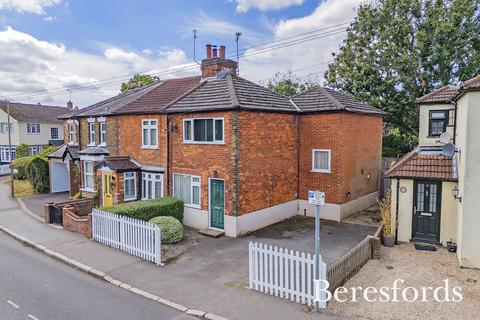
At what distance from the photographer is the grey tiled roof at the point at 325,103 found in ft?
54.2

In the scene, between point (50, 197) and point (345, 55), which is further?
point (345, 55)

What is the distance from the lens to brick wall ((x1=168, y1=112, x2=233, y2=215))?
47.3 ft

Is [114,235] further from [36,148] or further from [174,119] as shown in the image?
[36,148]

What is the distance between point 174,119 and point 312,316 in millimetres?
11092

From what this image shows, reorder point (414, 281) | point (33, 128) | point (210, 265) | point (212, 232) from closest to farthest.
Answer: point (414, 281)
point (210, 265)
point (212, 232)
point (33, 128)

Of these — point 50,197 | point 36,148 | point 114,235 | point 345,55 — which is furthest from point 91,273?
point 36,148

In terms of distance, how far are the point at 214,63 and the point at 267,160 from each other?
6.44 metres

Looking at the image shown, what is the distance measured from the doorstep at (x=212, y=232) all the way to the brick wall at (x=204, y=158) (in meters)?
0.85

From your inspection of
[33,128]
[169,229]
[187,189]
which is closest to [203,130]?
[187,189]

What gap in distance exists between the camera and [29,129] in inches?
1646

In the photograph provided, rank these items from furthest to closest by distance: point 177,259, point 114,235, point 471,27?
1. point 471,27
2. point 114,235
3. point 177,259

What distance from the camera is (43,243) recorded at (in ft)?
44.4

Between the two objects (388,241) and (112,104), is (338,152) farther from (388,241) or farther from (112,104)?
(112,104)

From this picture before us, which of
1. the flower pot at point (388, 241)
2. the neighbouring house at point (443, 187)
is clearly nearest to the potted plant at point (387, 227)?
the flower pot at point (388, 241)
